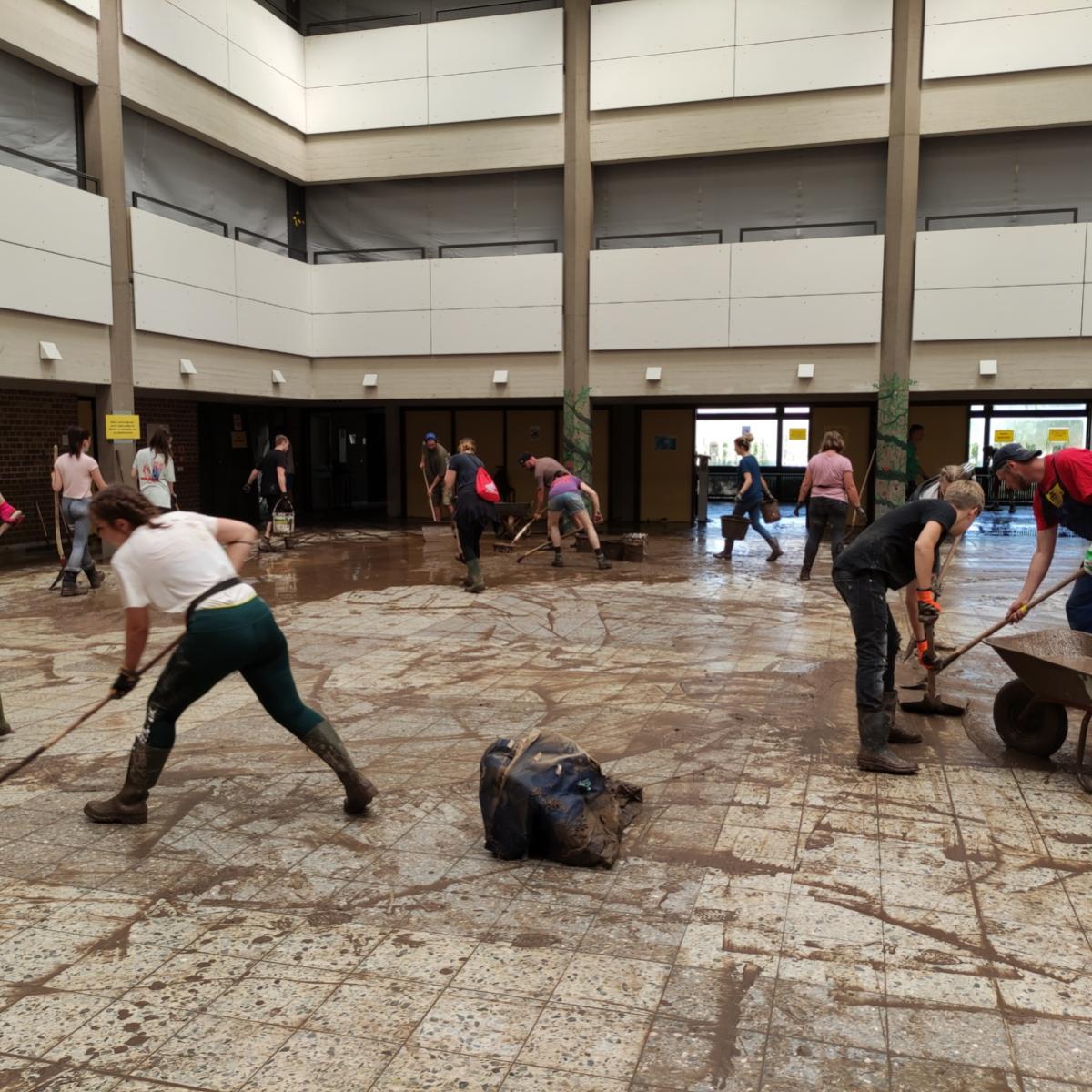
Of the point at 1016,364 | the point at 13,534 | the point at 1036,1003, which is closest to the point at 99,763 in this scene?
the point at 1036,1003

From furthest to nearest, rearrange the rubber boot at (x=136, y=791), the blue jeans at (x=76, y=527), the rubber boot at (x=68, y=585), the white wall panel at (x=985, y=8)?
the white wall panel at (x=985, y=8), the rubber boot at (x=68, y=585), the blue jeans at (x=76, y=527), the rubber boot at (x=136, y=791)

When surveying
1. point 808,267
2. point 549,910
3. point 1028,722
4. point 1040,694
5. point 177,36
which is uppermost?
point 177,36

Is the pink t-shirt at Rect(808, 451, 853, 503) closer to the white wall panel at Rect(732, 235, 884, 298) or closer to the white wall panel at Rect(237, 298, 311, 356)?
the white wall panel at Rect(732, 235, 884, 298)

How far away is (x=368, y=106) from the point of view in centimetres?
1702

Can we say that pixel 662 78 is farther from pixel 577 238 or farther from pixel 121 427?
pixel 121 427

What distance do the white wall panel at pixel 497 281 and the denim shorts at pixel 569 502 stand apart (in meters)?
5.64

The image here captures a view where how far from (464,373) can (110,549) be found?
6.66 metres

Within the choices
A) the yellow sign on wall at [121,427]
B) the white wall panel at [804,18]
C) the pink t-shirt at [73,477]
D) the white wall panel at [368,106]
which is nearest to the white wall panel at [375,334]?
the white wall panel at [368,106]

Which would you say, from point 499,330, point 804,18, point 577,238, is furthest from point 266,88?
point 804,18

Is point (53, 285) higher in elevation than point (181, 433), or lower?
higher

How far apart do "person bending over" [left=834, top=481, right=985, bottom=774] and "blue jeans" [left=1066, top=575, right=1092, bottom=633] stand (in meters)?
0.94

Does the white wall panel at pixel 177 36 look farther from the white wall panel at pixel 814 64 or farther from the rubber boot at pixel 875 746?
the rubber boot at pixel 875 746

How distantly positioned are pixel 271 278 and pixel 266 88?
3189 millimetres

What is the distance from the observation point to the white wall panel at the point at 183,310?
44.7 ft
